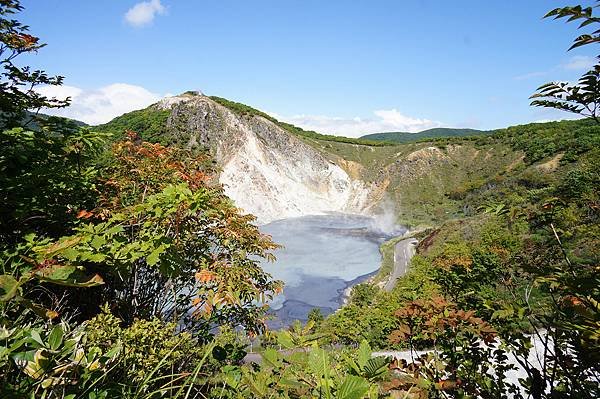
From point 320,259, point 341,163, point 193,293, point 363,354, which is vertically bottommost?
point 320,259

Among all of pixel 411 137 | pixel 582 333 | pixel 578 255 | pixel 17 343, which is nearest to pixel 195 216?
pixel 17 343

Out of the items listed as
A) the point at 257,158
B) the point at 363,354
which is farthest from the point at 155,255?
the point at 257,158

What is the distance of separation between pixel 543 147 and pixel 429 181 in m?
20.6

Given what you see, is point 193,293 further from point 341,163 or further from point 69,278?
point 341,163

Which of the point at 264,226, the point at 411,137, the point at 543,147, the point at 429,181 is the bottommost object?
the point at 264,226

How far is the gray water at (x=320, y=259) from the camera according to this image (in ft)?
102

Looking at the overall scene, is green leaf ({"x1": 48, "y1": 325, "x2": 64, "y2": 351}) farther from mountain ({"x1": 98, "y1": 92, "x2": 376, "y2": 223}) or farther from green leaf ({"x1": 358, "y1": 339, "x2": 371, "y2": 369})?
mountain ({"x1": 98, "y1": 92, "x2": 376, "y2": 223})

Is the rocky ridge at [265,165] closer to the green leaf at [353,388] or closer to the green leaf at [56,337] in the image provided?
the green leaf at [56,337]

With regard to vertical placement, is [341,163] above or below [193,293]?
above

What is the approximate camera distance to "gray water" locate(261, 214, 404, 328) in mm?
31156

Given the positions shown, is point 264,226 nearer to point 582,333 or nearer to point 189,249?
point 189,249

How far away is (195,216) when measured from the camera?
526 centimetres

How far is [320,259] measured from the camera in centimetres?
4459

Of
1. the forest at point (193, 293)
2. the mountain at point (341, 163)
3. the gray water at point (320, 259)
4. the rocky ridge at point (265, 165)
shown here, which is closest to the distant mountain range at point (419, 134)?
the mountain at point (341, 163)
